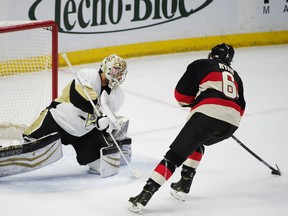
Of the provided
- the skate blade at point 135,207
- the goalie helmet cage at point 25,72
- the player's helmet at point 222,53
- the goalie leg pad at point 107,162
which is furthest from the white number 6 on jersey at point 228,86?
the goalie helmet cage at point 25,72

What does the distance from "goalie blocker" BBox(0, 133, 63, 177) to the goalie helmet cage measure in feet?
2.23

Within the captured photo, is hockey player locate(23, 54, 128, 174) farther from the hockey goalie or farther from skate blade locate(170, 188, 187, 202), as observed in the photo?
skate blade locate(170, 188, 187, 202)

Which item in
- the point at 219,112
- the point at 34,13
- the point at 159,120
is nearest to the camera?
the point at 219,112

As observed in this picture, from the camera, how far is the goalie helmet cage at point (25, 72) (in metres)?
5.38

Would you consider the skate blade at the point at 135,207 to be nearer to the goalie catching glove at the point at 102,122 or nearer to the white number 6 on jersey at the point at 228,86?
the goalie catching glove at the point at 102,122

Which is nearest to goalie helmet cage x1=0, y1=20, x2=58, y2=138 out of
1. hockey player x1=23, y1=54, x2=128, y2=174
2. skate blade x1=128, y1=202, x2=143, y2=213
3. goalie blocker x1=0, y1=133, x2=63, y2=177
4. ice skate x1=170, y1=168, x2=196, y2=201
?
hockey player x1=23, y1=54, x2=128, y2=174

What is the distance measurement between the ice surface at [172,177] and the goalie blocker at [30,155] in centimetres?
6

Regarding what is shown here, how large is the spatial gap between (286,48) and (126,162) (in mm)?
3997

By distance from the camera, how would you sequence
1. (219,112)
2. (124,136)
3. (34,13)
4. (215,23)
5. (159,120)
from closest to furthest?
(219,112)
(124,136)
(159,120)
(34,13)
(215,23)

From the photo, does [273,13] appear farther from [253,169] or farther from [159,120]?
[253,169]

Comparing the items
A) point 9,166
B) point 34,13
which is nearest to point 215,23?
point 34,13

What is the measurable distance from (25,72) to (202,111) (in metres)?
2.23

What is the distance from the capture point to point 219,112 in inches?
166

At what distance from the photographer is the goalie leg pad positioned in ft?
15.5
